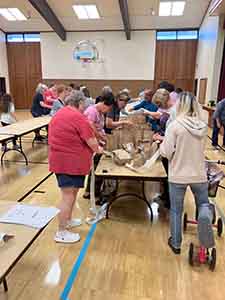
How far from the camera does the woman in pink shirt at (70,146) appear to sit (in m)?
2.01

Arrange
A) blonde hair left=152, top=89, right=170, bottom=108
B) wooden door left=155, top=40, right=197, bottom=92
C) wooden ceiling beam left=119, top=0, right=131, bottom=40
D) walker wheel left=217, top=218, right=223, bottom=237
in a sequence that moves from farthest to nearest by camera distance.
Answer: wooden door left=155, top=40, right=197, bottom=92
wooden ceiling beam left=119, top=0, right=131, bottom=40
blonde hair left=152, top=89, right=170, bottom=108
walker wheel left=217, top=218, right=223, bottom=237

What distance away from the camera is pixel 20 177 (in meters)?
4.01

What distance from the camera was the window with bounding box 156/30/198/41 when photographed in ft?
39.3

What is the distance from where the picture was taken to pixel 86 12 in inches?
427

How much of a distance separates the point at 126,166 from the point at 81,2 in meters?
9.37

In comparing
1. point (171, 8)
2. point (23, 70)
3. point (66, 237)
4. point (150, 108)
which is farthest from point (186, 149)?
point (23, 70)

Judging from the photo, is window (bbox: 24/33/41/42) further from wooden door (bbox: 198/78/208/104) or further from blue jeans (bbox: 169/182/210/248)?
blue jeans (bbox: 169/182/210/248)

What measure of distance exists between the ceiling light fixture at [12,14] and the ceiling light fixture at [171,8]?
6011 millimetres

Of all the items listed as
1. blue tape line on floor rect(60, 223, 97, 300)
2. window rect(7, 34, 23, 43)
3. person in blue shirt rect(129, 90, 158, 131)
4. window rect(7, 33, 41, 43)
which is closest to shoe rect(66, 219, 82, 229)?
blue tape line on floor rect(60, 223, 97, 300)

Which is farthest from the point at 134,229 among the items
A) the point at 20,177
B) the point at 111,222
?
the point at 20,177

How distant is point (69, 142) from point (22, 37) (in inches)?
517

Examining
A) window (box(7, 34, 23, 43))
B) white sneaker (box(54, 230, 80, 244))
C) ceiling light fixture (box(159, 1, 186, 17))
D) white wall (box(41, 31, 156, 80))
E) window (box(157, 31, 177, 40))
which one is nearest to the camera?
white sneaker (box(54, 230, 80, 244))

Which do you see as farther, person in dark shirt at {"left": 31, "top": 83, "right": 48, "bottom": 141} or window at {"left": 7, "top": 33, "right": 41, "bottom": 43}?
window at {"left": 7, "top": 33, "right": 41, "bottom": 43}

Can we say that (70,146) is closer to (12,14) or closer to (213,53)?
(213,53)
